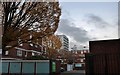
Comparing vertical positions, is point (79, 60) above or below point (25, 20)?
below

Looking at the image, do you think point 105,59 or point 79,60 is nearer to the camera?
point 105,59

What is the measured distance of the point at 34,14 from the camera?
1498cm

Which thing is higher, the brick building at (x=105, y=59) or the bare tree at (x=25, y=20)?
the bare tree at (x=25, y=20)

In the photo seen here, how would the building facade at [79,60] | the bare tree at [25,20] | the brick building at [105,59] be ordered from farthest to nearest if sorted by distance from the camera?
1. the building facade at [79,60]
2. the brick building at [105,59]
3. the bare tree at [25,20]

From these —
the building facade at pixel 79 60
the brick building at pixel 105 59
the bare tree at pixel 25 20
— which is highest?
the bare tree at pixel 25 20

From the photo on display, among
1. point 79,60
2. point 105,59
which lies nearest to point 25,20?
point 105,59

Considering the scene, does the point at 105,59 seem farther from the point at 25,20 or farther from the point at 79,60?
the point at 79,60

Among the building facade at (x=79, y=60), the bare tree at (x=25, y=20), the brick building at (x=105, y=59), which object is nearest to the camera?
the bare tree at (x=25, y=20)

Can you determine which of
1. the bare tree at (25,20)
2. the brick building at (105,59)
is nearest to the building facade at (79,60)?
the brick building at (105,59)

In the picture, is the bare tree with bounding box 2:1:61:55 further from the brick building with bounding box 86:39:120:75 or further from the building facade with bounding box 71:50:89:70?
the building facade with bounding box 71:50:89:70

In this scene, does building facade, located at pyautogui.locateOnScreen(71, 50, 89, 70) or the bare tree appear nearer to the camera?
the bare tree

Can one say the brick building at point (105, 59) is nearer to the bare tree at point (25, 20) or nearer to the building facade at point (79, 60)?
the bare tree at point (25, 20)

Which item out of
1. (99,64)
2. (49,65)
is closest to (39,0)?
(99,64)

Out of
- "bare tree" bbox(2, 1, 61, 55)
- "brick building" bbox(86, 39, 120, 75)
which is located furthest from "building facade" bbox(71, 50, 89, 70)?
"bare tree" bbox(2, 1, 61, 55)
